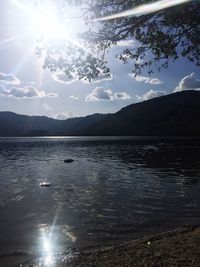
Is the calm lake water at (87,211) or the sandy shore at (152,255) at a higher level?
the sandy shore at (152,255)

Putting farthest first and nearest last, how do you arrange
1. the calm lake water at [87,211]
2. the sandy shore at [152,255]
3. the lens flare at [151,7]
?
the calm lake water at [87,211] < the lens flare at [151,7] < the sandy shore at [152,255]

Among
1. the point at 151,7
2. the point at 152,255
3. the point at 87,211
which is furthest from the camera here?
the point at 87,211

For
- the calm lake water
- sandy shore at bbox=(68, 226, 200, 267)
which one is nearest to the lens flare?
sandy shore at bbox=(68, 226, 200, 267)

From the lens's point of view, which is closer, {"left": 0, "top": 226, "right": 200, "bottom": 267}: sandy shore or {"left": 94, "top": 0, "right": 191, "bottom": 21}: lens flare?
{"left": 0, "top": 226, "right": 200, "bottom": 267}: sandy shore

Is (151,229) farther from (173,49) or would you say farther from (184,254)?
(173,49)

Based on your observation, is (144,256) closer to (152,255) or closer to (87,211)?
(152,255)

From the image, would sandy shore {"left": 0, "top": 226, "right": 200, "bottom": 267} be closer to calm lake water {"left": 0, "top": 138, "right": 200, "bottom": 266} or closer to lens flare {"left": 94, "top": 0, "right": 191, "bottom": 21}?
calm lake water {"left": 0, "top": 138, "right": 200, "bottom": 266}

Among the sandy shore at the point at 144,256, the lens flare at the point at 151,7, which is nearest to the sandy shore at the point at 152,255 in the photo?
the sandy shore at the point at 144,256

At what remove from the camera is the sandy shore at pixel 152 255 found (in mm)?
13781

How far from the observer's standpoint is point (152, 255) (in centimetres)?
1494

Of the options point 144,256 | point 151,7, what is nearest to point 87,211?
point 144,256

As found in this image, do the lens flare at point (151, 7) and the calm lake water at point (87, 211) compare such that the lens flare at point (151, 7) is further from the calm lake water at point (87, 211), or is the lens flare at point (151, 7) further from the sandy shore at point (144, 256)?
the calm lake water at point (87, 211)

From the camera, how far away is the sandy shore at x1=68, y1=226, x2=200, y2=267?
13781 millimetres

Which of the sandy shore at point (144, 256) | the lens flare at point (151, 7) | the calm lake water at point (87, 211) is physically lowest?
the calm lake water at point (87, 211)
